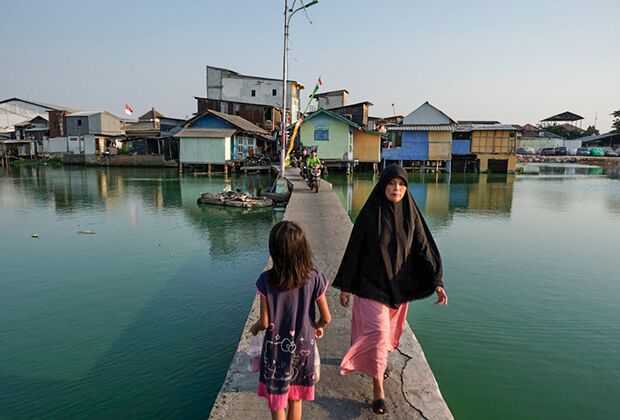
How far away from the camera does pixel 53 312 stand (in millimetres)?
6215

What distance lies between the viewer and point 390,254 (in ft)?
9.55

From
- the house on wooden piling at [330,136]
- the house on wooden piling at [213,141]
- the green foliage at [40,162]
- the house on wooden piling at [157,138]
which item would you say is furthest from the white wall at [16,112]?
the house on wooden piling at [330,136]

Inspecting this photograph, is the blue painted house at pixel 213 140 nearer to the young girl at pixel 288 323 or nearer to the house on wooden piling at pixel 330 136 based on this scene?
the house on wooden piling at pixel 330 136

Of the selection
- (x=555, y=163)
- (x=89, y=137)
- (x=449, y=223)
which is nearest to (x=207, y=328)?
(x=449, y=223)

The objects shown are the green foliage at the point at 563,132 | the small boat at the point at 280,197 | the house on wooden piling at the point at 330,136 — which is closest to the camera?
the small boat at the point at 280,197

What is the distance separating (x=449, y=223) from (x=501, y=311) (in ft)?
22.9

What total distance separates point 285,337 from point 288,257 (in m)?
0.47

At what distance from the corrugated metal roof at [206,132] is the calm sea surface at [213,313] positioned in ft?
52.3

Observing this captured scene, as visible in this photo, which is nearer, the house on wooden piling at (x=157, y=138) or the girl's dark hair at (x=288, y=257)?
the girl's dark hair at (x=288, y=257)

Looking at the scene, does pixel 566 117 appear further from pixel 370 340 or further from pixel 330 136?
pixel 370 340

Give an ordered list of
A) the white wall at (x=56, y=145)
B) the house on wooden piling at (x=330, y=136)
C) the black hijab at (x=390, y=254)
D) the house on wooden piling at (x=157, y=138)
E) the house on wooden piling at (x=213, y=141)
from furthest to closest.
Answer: the white wall at (x=56, y=145)
the house on wooden piling at (x=157, y=138)
the house on wooden piling at (x=330, y=136)
the house on wooden piling at (x=213, y=141)
the black hijab at (x=390, y=254)

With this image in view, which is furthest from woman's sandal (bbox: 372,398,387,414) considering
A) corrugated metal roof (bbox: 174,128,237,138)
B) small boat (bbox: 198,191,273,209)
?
corrugated metal roof (bbox: 174,128,237,138)

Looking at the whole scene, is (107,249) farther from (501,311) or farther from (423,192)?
(423,192)

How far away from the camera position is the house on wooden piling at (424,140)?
108ft
